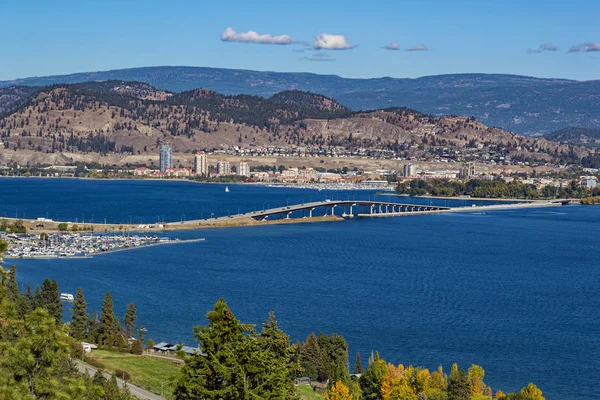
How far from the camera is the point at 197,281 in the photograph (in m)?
32.1

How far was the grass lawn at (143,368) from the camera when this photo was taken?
1702cm

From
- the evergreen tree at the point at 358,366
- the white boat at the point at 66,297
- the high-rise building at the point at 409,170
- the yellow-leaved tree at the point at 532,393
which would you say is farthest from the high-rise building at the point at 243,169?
the yellow-leaved tree at the point at 532,393

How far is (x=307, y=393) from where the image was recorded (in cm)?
1770

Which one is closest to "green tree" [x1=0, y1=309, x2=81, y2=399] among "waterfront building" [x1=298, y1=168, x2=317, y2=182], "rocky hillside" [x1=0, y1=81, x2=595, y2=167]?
"waterfront building" [x1=298, y1=168, x2=317, y2=182]

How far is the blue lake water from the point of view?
22.6m

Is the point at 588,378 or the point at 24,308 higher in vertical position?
the point at 24,308

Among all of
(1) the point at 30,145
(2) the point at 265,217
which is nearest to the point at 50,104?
(1) the point at 30,145

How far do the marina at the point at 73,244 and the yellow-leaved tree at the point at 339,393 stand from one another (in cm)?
2445

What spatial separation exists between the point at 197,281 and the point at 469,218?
3384cm

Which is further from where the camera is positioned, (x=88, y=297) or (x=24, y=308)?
(x=88, y=297)

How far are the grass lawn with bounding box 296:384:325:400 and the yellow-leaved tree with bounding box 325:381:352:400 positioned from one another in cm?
84

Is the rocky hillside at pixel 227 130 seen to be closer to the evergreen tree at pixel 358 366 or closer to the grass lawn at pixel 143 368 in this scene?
the grass lawn at pixel 143 368

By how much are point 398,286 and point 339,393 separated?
16.5 m

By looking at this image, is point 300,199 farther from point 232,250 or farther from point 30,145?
point 30,145
